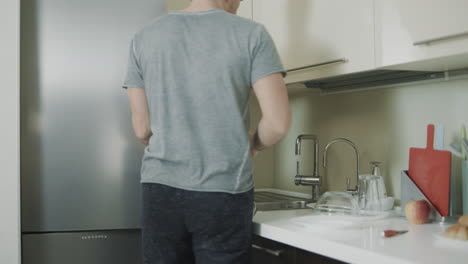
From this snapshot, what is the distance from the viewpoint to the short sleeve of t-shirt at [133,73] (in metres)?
1.36

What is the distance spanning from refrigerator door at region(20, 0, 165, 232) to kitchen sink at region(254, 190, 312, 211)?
0.50m

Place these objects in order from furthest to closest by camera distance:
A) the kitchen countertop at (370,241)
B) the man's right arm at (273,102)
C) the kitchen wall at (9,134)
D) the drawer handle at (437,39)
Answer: the kitchen wall at (9,134)
the man's right arm at (273,102)
the drawer handle at (437,39)
the kitchen countertop at (370,241)

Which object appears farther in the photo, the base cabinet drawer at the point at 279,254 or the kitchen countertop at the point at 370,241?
the base cabinet drawer at the point at 279,254

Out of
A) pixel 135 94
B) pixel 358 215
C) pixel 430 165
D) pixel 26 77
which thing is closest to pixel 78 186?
pixel 26 77

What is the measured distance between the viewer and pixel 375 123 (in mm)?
1814

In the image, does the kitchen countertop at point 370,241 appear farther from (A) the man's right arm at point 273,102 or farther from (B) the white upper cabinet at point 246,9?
(B) the white upper cabinet at point 246,9

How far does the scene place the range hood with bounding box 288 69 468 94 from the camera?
153 centimetres

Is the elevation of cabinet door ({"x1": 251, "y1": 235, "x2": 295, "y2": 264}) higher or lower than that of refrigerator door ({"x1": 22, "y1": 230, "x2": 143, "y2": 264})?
higher

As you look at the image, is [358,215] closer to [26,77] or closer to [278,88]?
[278,88]

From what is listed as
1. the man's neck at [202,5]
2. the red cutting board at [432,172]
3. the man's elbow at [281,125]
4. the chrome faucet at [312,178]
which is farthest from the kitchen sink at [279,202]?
the man's neck at [202,5]

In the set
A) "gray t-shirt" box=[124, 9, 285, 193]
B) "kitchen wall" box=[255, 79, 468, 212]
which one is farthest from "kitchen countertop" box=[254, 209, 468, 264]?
"kitchen wall" box=[255, 79, 468, 212]

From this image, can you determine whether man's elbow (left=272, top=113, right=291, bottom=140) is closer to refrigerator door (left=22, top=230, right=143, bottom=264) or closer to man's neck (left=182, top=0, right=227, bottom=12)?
man's neck (left=182, top=0, right=227, bottom=12)

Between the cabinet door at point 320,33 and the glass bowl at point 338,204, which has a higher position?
the cabinet door at point 320,33

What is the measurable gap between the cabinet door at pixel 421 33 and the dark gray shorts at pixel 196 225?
22.0 inches
